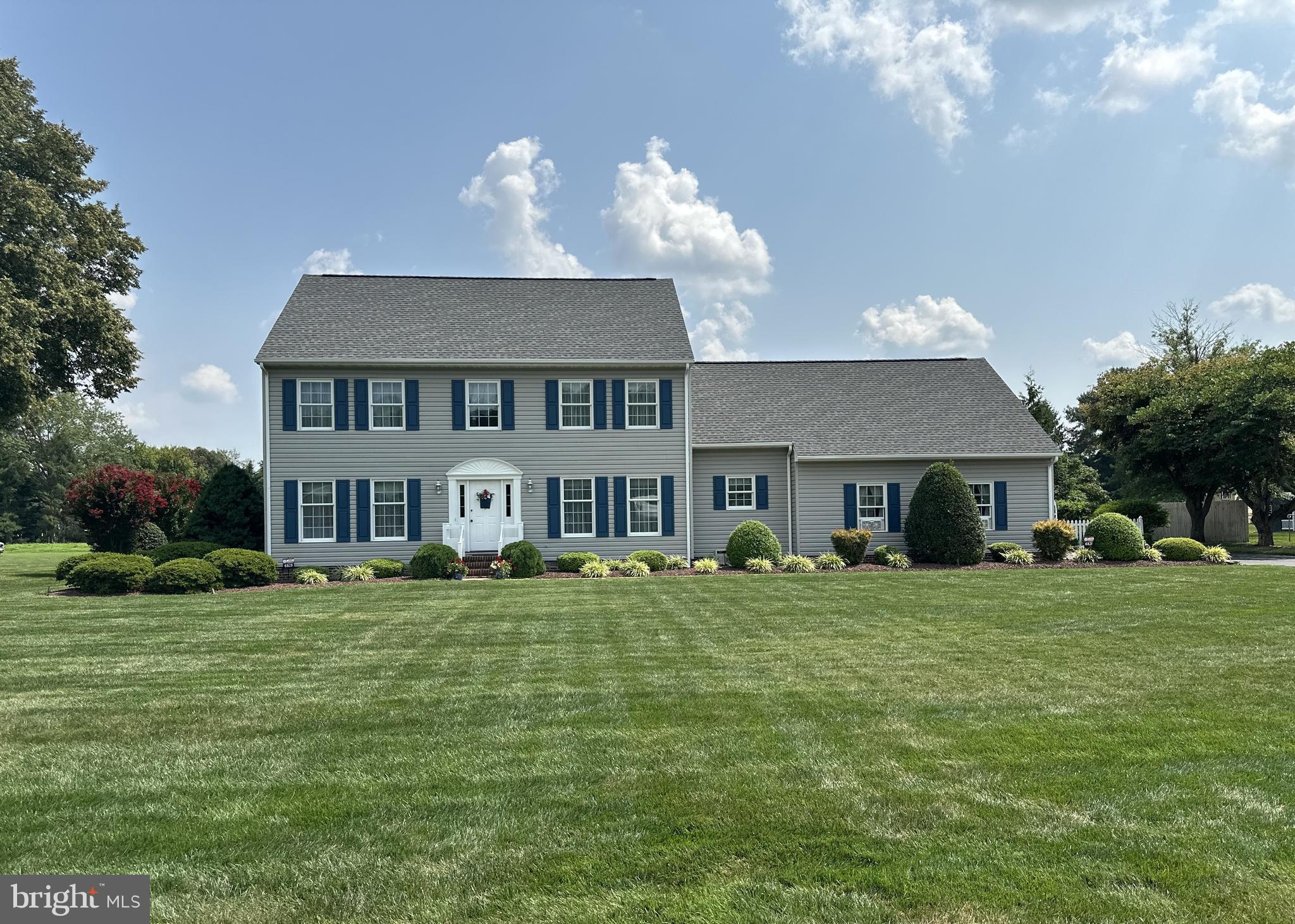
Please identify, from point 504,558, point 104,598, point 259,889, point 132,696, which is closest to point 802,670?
point 259,889

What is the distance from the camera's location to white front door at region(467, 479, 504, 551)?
70.0 feet

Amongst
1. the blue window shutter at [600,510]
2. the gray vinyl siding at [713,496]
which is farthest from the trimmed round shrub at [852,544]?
the blue window shutter at [600,510]

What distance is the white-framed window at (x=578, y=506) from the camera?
2175cm

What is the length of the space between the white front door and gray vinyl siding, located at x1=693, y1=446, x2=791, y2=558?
5.44m

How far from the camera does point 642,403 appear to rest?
22031mm

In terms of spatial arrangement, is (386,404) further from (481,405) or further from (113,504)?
(113,504)

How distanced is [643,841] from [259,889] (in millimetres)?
1795

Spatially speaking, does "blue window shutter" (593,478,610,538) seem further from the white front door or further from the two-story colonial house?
the white front door

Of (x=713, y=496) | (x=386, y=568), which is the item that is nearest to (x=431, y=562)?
(x=386, y=568)

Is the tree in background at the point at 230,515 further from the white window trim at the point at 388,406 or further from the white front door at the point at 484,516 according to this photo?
the white front door at the point at 484,516

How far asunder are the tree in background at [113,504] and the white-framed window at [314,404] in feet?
24.1

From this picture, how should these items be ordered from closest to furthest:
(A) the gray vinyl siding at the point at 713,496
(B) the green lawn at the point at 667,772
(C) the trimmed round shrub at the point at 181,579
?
(B) the green lawn at the point at 667,772 → (C) the trimmed round shrub at the point at 181,579 → (A) the gray vinyl siding at the point at 713,496

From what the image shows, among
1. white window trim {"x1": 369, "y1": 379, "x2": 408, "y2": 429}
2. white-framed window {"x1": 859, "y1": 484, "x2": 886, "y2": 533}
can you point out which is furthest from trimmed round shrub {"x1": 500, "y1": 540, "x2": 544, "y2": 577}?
white-framed window {"x1": 859, "y1": 484, "x2": 886, "y2": 533}

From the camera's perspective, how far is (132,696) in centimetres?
739
